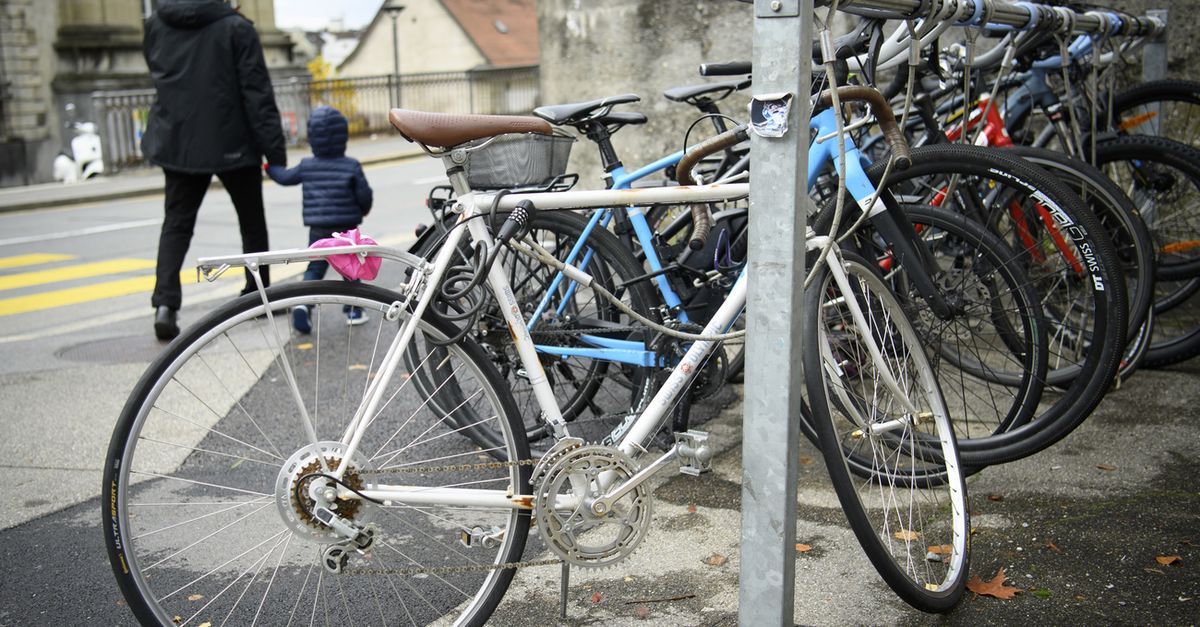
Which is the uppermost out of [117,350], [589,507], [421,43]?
[421,43]

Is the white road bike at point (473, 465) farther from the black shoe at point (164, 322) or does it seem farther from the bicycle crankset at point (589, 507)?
the black shoe at point (164, 322)

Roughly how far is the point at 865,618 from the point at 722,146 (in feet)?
4.51

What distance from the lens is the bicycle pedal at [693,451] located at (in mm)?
3246

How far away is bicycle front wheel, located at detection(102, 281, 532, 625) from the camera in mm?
2830

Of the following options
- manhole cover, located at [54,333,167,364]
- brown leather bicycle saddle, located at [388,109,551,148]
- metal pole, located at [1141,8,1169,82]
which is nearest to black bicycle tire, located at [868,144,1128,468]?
brown leather bicycle saddle, located at [388,109,551,148]

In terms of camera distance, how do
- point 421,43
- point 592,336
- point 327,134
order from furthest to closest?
point 421,43, point 327,134, point 592,336

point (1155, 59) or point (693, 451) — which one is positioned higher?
point (1155, 59)

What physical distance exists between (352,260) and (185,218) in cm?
434

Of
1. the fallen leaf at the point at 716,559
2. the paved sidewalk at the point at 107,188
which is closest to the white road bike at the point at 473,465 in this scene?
the fallen leaf at the point at 716,559

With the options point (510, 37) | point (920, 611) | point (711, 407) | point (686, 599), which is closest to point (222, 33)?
point (711, 407)

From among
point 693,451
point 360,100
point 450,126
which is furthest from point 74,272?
point 360,100

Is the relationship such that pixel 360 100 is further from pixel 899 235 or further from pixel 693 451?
pixel 693 451

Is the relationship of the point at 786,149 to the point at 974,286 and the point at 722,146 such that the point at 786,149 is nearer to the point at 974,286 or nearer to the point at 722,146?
the point at 722,146

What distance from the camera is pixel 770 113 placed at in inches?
96.4
